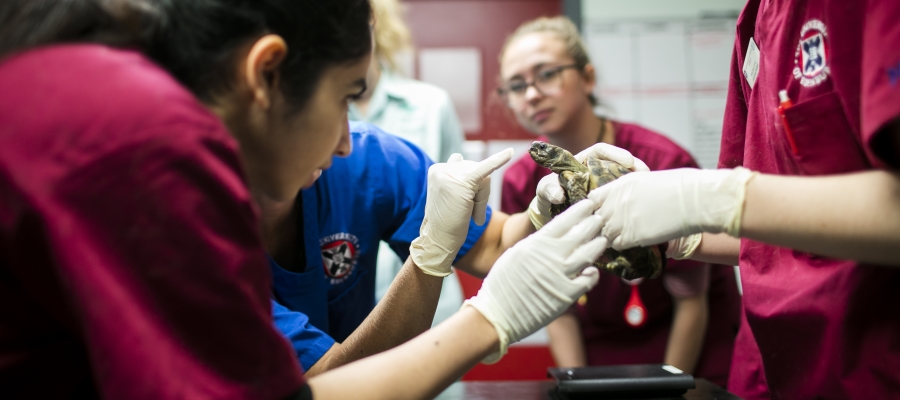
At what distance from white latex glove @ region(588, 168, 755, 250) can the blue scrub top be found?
1.68ft

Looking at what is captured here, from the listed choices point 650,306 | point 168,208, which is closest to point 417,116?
point 650,306

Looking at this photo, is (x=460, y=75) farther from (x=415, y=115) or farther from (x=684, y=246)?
(x=684, y=246)

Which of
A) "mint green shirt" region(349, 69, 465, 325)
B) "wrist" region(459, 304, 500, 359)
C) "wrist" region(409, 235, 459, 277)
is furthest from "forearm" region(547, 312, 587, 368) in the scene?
"wrist" region(459, 304, 500, 359)

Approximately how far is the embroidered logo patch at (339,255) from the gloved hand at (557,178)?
0.44 meters

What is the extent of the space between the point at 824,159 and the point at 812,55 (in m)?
0.16

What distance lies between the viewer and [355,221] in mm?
1441

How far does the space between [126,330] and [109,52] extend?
31cm

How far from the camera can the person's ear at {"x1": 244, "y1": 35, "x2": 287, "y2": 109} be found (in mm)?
826

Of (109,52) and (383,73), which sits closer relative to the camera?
(109,52)

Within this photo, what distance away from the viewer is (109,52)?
692mm

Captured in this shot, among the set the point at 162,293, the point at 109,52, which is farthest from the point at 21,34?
the point at 162,293

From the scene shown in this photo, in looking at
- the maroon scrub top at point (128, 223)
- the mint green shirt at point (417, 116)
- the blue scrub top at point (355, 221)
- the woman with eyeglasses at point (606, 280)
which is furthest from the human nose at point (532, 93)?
the maroon scrub top at point (128, 223)

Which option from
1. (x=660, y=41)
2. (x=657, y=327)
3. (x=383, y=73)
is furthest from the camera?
(x=660, y=41)

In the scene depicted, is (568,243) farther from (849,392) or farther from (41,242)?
(41,242)
